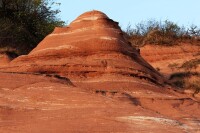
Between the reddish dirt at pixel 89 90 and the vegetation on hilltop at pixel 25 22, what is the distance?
1418cm

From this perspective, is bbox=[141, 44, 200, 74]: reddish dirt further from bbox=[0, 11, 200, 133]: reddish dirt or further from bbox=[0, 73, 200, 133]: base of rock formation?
bbox=[0, 73, 200, 133]: base of rock formation

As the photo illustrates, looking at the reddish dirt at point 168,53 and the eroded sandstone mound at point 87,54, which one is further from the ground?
the eroded sandstone mound at point 87,54

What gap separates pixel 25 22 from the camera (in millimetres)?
29266

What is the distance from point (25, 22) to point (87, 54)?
1802cm

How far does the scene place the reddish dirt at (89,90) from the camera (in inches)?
243

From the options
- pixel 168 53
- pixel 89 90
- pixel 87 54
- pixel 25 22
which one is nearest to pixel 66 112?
pixel 89 90

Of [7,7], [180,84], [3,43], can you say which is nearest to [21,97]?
[180,84]

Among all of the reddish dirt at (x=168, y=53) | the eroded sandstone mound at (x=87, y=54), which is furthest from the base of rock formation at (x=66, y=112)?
the reddish dirt at (x=168, y=53)

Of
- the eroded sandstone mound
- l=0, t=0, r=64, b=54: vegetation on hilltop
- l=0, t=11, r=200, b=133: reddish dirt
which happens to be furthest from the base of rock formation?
l=0, t=0, r=64, b=54: vegetation on hilltop

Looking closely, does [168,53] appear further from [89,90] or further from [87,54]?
[89,90]

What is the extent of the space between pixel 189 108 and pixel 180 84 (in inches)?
334

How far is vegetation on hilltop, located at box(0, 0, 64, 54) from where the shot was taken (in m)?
27.2

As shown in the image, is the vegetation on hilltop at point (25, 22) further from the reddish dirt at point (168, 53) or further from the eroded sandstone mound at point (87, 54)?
the eroded sandstone mound at point (87, 54)

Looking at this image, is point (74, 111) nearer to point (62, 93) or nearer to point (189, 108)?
point (62, 93)
